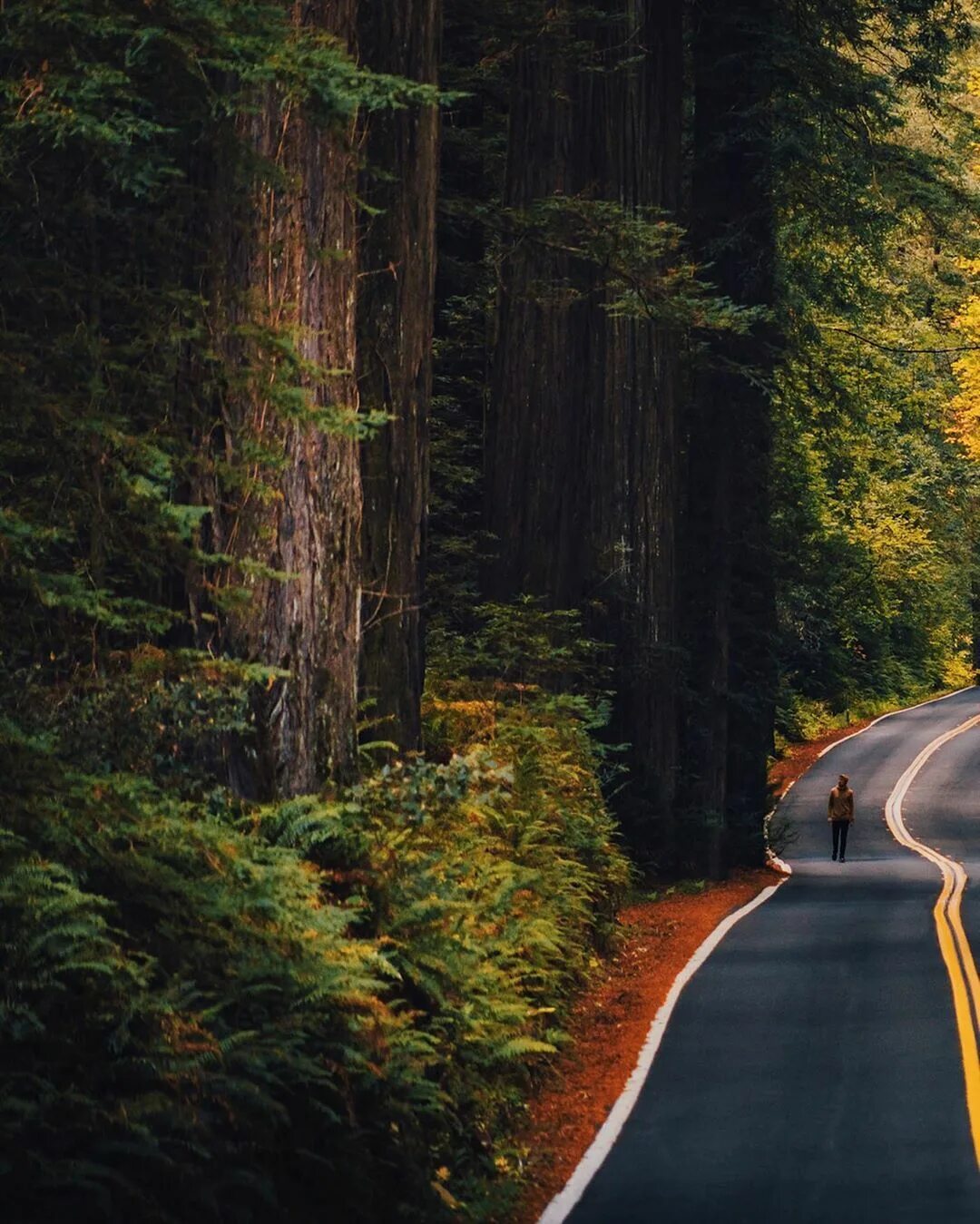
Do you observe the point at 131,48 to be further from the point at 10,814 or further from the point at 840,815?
the point at 840,815

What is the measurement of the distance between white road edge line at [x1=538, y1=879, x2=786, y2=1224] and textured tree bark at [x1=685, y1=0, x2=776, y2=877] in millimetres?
8218

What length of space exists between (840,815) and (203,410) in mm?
26352

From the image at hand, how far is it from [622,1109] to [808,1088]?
1436 mm

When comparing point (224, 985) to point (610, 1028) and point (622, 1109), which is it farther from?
point (610, 1028)

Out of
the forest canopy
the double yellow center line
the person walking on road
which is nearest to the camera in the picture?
the forest canopy

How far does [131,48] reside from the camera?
11.2 meters

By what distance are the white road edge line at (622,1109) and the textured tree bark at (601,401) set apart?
4.86 meters

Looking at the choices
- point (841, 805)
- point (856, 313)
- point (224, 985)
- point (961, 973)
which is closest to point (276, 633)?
point (224, 985)

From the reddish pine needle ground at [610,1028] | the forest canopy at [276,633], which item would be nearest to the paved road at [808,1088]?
the reddish pine needle ground at [610,1028]

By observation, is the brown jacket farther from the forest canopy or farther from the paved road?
the forest canopy

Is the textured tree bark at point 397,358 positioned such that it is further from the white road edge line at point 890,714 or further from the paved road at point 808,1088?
the white road edge line at point 890,714

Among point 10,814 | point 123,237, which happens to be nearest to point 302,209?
point 123,237

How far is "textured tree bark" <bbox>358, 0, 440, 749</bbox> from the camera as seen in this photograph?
1565 cm

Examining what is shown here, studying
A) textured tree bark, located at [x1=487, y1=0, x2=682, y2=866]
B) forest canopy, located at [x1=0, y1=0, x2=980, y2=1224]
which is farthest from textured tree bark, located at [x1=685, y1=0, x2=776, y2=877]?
forest canopy, located at [x1=0, y1=0, x2=980, y2=1224]
